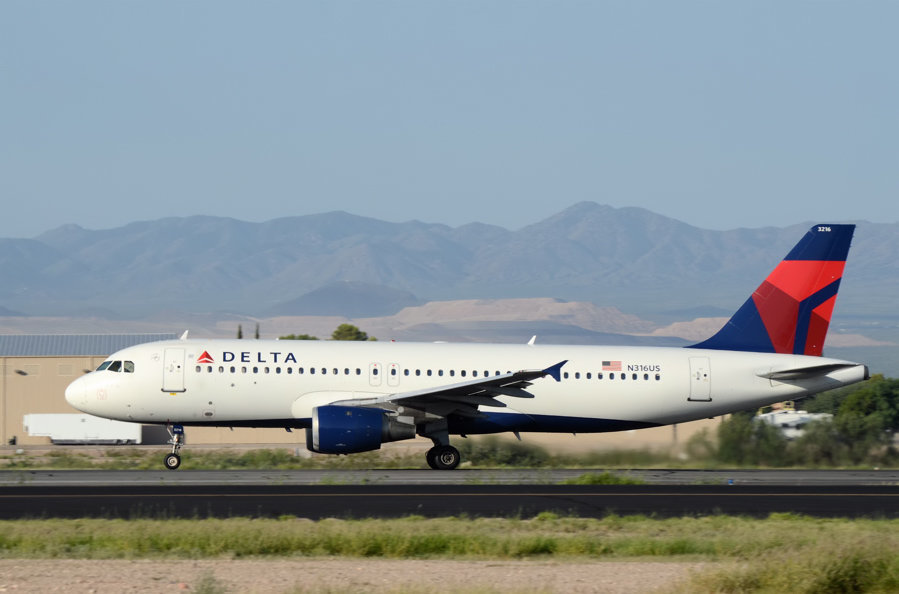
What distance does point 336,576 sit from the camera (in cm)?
1330

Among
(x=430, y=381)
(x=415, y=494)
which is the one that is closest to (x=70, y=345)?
(x=430, y=381)

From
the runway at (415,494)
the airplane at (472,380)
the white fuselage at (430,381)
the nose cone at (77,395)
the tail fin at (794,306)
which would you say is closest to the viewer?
the runway at (415,494)

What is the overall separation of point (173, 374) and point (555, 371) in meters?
8.83

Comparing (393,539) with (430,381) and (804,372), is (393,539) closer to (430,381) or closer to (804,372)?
(430,381)

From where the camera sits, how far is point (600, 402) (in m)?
29.1

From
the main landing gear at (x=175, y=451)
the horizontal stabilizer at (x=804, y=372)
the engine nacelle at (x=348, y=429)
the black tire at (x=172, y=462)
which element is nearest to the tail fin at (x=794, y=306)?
the horizontal stabilizer at (x=804, y=372)

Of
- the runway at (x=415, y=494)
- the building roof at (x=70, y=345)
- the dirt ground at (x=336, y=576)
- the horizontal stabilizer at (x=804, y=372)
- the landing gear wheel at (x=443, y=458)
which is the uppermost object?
the building roof at (x=70, y=345)

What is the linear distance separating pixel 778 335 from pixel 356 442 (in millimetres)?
11580

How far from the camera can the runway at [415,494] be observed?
63.7 feet

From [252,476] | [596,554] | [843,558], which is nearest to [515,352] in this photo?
[252,476]

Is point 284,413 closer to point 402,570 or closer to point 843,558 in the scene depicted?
point 402,570

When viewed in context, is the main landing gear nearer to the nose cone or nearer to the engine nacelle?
the nose cone

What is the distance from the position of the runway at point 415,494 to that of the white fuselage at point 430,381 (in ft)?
5.05

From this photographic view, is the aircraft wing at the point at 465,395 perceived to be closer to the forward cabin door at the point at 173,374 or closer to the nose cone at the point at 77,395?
the forward cabin door at the point at 173,374
